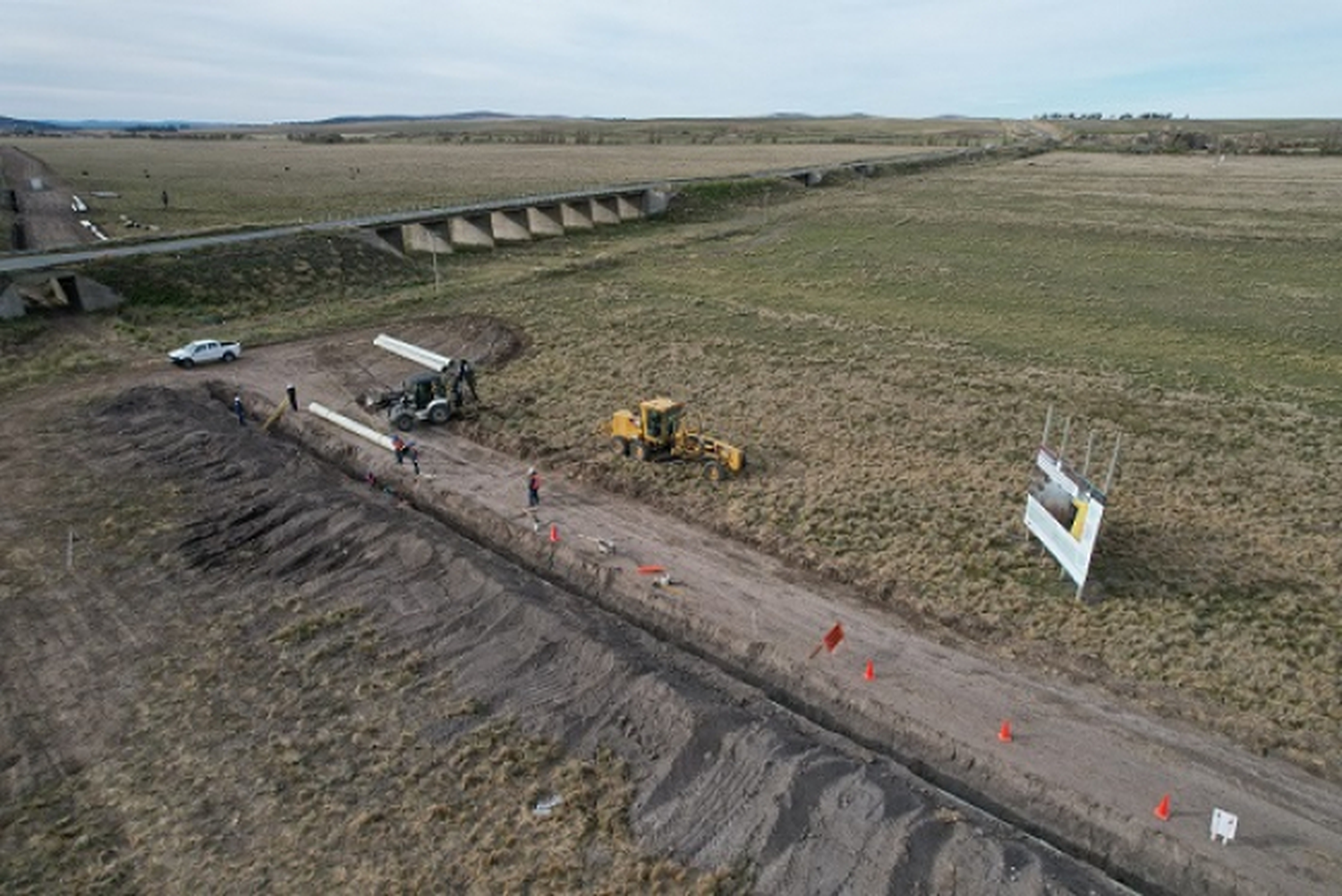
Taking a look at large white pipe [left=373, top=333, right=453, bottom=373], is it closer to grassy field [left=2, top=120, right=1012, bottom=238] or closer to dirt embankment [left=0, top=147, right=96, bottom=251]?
dirt embankment [left=0, top=147, right=96, bottom=251]

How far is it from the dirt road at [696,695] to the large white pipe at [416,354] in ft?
27.3

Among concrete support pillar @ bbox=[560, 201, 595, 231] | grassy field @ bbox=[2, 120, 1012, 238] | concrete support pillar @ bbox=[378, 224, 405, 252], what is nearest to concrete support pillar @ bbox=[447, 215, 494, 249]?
concrete support pillar @ bbox=[378, 224, 405, 252]

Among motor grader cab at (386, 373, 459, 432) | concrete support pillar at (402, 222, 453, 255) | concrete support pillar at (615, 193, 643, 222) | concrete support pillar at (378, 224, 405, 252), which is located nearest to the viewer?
motor grader cab at (386, 373, 459, 432)

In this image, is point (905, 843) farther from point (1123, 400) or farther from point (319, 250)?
point (319, 250)

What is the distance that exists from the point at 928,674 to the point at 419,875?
34.2 feet

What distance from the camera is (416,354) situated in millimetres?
35031

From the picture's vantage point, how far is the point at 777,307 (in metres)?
45.9

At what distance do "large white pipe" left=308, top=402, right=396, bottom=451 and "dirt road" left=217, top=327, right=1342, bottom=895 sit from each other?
19.1ft

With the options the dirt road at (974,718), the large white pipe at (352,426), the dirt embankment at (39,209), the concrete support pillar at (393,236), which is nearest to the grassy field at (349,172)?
the dirt embankment at (39,209)

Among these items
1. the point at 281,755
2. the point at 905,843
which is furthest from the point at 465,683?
the point at 905,843

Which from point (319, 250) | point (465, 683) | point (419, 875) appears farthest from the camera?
point (319, 250)

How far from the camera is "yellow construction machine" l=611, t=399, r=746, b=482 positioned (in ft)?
83.3

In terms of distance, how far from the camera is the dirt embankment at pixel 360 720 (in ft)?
41.8

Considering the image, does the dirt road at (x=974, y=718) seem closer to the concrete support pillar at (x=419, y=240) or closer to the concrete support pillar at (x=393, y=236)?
the concrete support pillar at (x=393, y=236)
